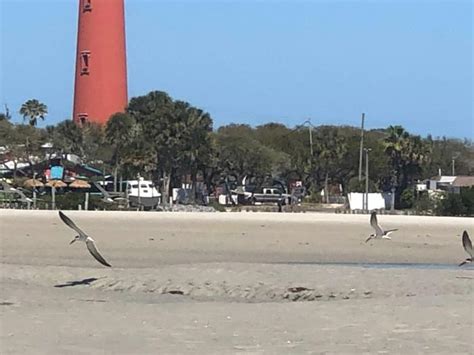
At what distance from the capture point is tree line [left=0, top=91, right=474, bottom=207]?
57438 mm

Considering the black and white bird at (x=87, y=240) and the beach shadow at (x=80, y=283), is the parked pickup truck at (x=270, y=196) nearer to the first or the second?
the beach shadow at (x=80, y=283)

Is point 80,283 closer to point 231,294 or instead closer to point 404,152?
point 231,294

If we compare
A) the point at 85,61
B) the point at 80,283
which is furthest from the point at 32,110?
the point at 80,283

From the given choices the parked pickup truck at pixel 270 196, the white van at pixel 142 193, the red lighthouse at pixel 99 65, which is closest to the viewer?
the white van at pixel 142 193

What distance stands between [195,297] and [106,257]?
7545mm

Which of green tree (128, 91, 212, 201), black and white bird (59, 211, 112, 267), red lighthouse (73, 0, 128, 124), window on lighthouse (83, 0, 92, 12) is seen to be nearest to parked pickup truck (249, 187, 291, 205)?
green tree (128, 91, 212, 201)

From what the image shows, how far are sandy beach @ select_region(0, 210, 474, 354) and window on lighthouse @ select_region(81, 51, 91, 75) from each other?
138ft

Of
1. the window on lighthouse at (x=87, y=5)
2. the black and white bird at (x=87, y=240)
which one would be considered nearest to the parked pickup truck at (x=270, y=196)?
the window on lighthouse at (x=87, y=5)

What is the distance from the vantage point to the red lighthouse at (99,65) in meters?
72.7

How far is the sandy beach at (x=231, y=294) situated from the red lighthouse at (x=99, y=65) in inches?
1631

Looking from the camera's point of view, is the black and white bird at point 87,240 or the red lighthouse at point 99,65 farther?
the red lighthouse at point 99,65

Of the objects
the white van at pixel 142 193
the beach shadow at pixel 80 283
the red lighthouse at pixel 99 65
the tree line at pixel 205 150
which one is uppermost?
the red lighthouse at pixel 99 65

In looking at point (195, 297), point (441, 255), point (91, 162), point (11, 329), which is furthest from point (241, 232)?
point (91, 162)

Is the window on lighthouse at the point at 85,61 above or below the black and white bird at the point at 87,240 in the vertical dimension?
above
